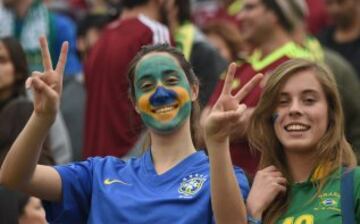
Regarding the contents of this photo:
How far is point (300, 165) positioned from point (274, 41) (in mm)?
2143

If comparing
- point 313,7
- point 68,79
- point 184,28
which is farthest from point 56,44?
point 313,7

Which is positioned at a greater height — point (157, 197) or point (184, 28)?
point (184, 28)

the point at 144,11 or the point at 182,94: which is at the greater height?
the point at 144,11

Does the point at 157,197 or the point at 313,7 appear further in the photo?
the point at 313,7

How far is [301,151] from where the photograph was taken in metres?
5.64

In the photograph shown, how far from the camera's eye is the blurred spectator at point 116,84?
8.05 m

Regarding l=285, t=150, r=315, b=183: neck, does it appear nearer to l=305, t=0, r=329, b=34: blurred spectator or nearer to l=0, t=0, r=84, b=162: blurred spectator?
l=0, t=0, r=84, b=162: blurred spectator

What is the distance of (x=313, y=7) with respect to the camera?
11.4m

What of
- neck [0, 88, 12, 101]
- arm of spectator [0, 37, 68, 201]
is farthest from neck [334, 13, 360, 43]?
arm of spectator [0, 37, 68, 201]

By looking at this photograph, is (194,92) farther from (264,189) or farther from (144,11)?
(144,11)

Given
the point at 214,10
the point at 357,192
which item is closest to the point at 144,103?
the point at 357,192

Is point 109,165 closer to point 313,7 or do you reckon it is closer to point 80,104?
point 80,104

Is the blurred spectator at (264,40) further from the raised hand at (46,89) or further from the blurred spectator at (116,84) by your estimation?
the raised hand at (46,89)

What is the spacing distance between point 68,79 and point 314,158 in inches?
187
